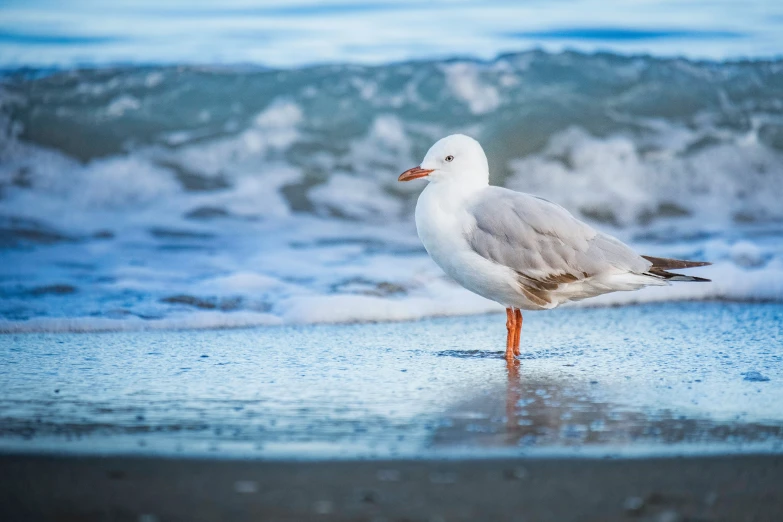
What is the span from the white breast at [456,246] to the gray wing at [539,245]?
0.13 feet

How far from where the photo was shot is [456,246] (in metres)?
4.99

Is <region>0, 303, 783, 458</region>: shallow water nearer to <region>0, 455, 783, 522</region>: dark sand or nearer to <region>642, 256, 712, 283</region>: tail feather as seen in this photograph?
<region>0, 455, 783, 522</region>: dark sand

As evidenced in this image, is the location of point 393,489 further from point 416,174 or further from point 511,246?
point 416,174

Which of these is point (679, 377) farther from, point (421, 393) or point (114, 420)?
point (114, 420)

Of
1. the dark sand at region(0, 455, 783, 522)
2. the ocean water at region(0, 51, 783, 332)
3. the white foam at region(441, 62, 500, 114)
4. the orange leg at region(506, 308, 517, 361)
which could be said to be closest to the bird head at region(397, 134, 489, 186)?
the orange leg at region(506, 308, 517, 361)

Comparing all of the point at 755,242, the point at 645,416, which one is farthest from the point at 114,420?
the point at 755,242

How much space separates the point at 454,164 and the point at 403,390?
1.37m

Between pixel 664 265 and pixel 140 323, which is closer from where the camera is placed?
pixel 664 265

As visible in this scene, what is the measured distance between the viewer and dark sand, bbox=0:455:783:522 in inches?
109

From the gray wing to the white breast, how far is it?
1.6 inches

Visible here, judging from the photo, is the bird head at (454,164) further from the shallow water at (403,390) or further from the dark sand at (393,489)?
the dark sand at (393,489)

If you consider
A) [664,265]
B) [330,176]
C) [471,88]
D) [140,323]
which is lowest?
[140,323]

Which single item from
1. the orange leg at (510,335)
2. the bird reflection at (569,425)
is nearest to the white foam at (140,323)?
the orange leg at (510,335)

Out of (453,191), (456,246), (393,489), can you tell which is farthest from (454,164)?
(393,489)
